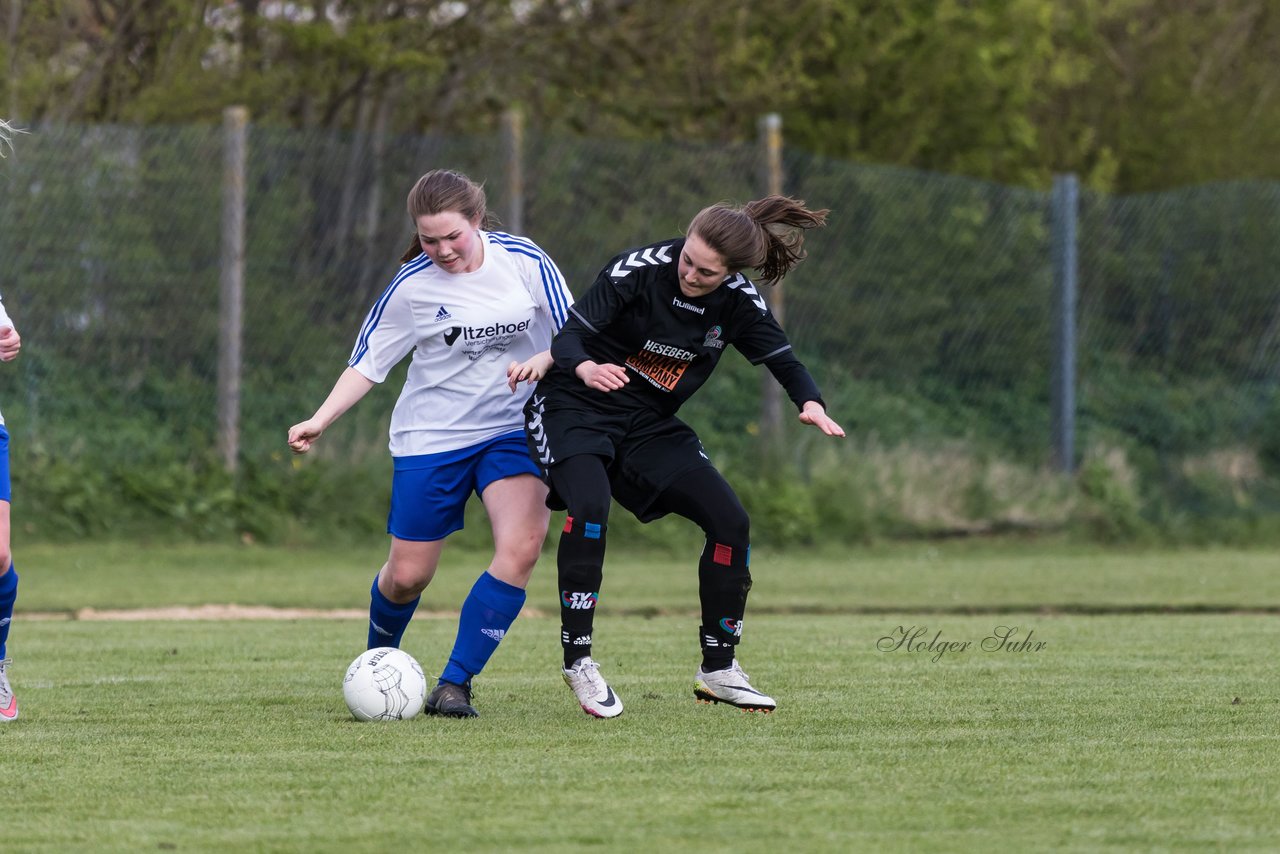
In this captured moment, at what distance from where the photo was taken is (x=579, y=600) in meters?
5.96

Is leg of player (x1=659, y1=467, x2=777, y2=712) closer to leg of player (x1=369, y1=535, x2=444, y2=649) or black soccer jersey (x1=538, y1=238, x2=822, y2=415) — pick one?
black soccer jersey (x1=538, y1=238, x2=822, y2=415)

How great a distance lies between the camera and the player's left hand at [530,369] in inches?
232

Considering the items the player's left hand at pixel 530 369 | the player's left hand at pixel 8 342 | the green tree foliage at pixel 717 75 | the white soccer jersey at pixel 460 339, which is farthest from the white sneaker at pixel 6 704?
the green tree foliage at pixel 717 75

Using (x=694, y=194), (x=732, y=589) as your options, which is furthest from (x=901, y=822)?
(x=694, y=194)

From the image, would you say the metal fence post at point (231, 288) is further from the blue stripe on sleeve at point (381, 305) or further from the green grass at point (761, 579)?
the blue stripe on sleeve at point (381, 305)

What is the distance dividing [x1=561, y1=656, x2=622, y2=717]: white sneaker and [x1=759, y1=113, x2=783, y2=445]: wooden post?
28.2 feet

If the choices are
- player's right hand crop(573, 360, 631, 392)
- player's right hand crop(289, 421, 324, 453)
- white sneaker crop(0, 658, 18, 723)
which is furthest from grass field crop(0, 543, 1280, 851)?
player's right hand crop(573, 360, 631, 392)

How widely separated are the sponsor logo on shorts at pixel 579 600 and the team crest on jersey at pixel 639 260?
3.51ft

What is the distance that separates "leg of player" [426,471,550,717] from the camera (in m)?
6.00

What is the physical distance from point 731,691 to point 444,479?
1.25 m

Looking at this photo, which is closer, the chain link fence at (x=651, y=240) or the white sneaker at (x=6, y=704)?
the white sneaker at (x=6, y=704)

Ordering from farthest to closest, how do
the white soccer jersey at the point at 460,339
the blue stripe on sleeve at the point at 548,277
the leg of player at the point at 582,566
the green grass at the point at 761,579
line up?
1. the green grass at the point at 761,579
2. the blue stripe on sleeve at the point at 548,277
3. the white soccer jersey at the point at 460,339
4. the leg of player at the point at 582,566

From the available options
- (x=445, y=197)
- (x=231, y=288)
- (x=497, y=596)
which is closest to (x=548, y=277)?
(x=445, y=197)

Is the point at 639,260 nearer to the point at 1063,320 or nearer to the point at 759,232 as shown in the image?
the point at 759,232
